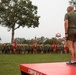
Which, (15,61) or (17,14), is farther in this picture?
(17,14)

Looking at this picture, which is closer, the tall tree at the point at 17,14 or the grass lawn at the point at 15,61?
the grass lawn at the point at 15,61

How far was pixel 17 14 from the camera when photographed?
43.8 m

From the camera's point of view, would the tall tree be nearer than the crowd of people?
No

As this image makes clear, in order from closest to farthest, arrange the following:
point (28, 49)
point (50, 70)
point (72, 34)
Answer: point (50, 70)
point (72, 34)
point (28, 49)

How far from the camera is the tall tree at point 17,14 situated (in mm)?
43312

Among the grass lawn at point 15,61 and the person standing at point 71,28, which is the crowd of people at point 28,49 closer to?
the grass lawn at point 15,61

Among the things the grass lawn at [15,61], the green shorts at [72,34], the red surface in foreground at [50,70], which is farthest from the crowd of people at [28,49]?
the red surface in foreground at [50,70]

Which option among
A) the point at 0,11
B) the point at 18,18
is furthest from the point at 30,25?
the point at 0,11

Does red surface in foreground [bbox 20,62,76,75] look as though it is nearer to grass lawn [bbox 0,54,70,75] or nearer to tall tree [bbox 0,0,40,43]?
grass lawn [bbox 0,54,70,75]

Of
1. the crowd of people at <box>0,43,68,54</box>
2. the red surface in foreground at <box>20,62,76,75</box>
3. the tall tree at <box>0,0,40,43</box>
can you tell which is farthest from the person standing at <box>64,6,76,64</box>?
the tall tree at <box>0,0,40,43</box>

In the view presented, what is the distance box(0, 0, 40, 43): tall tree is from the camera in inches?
1705

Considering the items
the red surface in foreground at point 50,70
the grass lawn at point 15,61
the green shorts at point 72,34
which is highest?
the green shorts at point 72,34

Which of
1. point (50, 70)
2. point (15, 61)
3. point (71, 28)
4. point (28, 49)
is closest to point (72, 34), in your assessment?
point (71, 28)

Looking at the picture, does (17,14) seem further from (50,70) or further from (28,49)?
(50,70)
